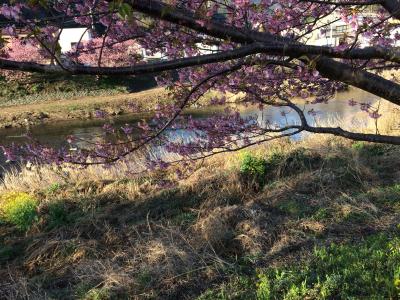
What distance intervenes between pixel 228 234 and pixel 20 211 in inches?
122

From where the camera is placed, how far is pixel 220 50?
2.94 m

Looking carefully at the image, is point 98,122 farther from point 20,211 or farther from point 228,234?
point 228,234

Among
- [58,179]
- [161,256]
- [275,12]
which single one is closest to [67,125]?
[58,179]

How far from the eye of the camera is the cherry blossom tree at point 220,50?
2.22m

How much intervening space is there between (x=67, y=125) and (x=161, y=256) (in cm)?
1978

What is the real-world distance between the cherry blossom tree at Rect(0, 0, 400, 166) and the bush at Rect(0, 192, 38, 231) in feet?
7.96

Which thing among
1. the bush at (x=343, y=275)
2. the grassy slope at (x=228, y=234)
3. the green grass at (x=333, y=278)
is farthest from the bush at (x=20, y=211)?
the bush at (x=343, y=275)

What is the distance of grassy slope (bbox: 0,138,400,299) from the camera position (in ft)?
12.8

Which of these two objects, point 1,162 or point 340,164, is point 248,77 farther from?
point 1,162

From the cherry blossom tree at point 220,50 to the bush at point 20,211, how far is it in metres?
2.43

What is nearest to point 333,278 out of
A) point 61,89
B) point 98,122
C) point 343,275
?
point 343,275

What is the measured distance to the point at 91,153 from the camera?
3229mm

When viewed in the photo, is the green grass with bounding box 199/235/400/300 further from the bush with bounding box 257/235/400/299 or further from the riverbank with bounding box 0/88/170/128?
the riverbank with bounding box 0/88/170/128

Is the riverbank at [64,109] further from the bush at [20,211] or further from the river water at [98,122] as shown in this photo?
the bush at [20,211]
